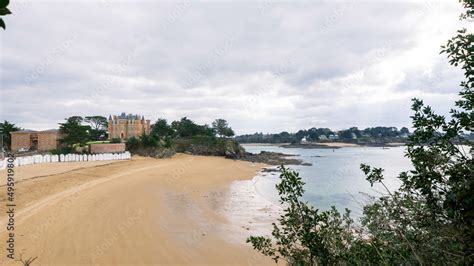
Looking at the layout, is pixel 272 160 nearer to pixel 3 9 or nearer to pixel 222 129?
pixel 222 129

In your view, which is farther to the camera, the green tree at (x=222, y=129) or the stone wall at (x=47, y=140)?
the green tree at (x=222, y=129)

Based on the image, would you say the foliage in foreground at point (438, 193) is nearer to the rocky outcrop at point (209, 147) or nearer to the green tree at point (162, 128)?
the rocky outcrop at point (209, 147)

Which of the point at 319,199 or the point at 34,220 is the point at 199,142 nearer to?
the point at 319,199

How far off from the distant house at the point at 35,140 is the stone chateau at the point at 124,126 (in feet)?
50.1

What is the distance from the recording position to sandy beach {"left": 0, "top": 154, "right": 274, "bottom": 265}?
8.30 meters

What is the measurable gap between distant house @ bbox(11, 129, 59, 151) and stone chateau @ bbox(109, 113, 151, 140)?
1526 centimetres

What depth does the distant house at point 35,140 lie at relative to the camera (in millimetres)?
45625

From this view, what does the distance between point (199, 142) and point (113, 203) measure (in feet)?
148

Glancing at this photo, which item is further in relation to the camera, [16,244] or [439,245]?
[16,244]

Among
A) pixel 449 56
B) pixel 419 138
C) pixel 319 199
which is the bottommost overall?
pixel 319 199

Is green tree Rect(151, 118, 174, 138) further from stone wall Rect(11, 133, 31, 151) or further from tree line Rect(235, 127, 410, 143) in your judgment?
tree line Rect(235, 127, 410, 143)

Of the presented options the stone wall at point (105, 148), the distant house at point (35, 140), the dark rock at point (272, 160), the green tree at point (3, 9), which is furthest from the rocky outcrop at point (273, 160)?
the green tree at point (3, 9)

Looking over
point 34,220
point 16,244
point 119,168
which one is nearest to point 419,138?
point 16,244

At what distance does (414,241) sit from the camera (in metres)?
3.00
